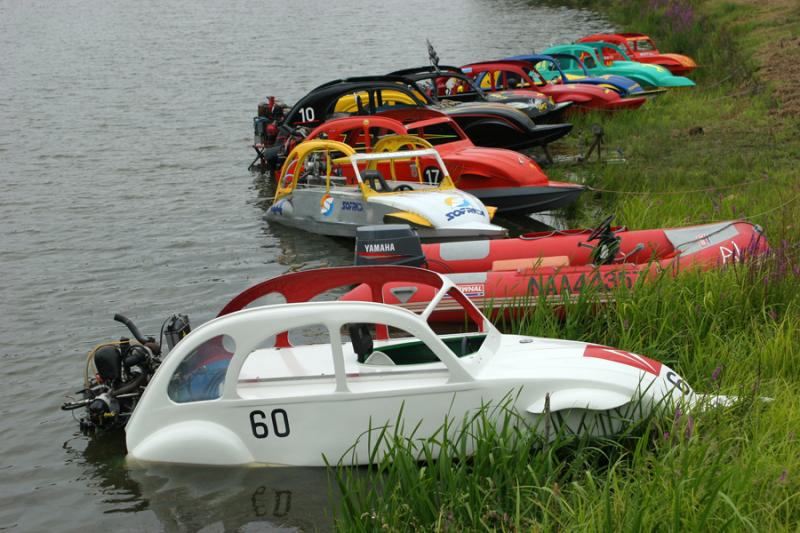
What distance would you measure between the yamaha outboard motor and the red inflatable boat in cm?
1

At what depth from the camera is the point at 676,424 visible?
6055 mm

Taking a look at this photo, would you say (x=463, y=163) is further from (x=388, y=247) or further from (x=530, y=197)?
(x=388, y=247)

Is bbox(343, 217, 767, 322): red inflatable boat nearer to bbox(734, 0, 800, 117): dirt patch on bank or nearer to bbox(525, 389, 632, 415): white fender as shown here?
bbox(525, 389, 632, 415): white fender

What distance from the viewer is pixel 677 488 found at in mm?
5074

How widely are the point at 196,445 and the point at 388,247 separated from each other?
12.8 feet

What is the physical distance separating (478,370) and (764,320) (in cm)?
269

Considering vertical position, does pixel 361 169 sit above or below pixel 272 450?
above

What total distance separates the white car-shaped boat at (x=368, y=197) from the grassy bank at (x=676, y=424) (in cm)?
203

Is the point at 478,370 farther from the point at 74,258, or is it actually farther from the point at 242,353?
the point at 74,258

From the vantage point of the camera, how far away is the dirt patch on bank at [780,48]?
18828 mm

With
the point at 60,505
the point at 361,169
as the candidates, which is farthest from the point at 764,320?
the point at 361,169

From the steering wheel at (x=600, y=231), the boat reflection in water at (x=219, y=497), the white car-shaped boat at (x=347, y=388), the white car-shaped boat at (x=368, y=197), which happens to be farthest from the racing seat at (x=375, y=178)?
the boat reflection in water at (x=219, y=497)

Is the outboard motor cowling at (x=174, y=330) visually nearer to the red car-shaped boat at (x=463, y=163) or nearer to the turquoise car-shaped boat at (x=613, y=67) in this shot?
the red car-shaped boat at (x=463, y=163)

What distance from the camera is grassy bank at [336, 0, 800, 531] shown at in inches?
211
